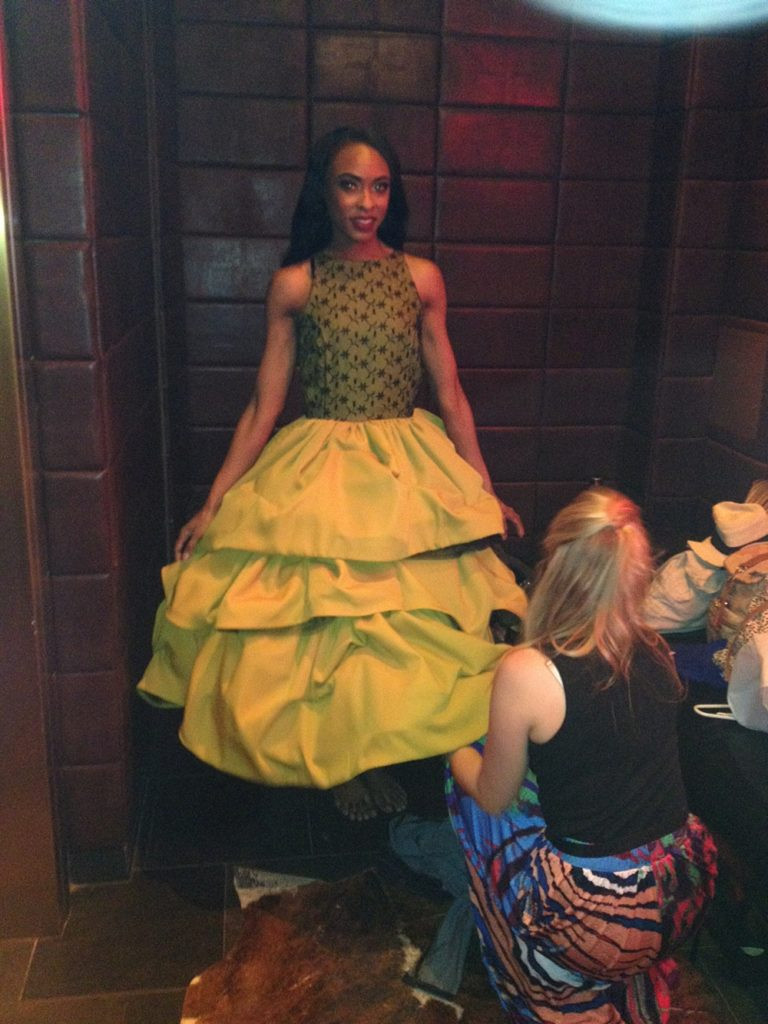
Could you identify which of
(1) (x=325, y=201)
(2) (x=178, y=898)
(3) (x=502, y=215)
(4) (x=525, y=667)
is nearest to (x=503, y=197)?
(3) (x=502, y=215)

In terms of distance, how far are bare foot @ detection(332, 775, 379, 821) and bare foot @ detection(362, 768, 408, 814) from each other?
0.02m

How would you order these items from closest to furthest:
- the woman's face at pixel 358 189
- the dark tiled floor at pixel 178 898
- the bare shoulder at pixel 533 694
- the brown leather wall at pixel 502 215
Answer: the bare shoulder at pixel 533 694, the dark tiled floor at pixel 178 898, the woman's face at pixel 358 189, the brown leather wall at pixel 502 215

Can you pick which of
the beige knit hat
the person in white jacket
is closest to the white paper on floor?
the person in white jacket

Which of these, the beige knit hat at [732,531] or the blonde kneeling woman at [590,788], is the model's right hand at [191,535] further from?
the beige knit hat at [732,531]

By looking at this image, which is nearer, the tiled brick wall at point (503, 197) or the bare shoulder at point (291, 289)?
the bare shoulder at point (291, 289)

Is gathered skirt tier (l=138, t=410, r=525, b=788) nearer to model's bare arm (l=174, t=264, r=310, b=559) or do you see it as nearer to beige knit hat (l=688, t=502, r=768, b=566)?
model's bare arm (l=174, t=264, r=310, b=559)

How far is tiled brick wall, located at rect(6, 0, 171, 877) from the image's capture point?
1.88 metres

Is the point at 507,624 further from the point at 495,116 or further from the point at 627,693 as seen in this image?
the point at 495,116

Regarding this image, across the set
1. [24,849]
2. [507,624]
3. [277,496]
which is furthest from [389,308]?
[24,849]

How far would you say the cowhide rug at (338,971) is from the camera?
1.95 m

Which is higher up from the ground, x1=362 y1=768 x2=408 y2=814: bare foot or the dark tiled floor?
x1=362 y1=768 x2=408 y2=814: bare foot

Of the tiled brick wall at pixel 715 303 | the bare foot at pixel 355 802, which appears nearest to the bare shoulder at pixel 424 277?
the tiled brick wall at pixel 715 303

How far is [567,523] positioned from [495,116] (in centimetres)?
221

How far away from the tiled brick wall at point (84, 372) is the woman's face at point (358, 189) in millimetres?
534
